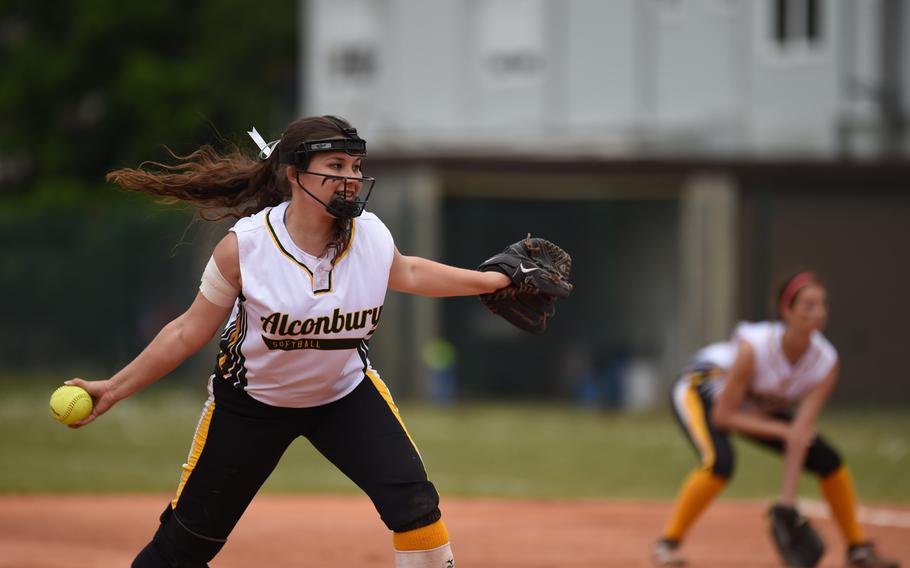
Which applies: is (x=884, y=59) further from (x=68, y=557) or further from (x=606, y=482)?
(x=68, y=557)

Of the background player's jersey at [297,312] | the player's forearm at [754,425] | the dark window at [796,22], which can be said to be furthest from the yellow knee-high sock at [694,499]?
the dark window at [796,22]

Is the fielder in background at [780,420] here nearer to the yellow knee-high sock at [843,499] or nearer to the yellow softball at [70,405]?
the yellow knee-high sock at [843,499]

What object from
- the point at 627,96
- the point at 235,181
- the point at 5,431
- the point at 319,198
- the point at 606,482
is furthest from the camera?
the point at 627,96

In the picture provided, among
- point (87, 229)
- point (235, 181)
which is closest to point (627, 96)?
point (87, 229)

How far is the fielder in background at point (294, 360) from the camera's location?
4.76 meters

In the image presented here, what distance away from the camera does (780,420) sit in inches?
316

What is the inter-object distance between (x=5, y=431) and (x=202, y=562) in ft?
38.7

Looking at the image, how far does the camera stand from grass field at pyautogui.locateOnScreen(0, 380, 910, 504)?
39.2ft

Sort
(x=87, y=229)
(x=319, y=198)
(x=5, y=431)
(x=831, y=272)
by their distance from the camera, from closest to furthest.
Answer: (x=319, y=198) < (x=5, y=431) < (x=831, y=272) < (x=87, y=229)

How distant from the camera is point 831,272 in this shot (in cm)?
1988

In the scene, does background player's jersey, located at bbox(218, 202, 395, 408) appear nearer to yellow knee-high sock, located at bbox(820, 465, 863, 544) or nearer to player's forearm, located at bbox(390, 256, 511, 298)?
player's forearm, located at bbox(390, 256, 511, 298)

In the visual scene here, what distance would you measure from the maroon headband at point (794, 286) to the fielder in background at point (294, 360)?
128 inches

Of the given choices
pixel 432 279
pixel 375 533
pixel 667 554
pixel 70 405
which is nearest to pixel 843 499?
pixel 667 554

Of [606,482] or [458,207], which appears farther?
[458,207]
